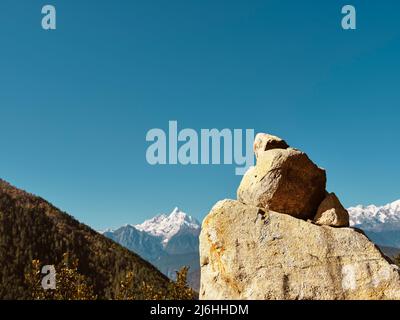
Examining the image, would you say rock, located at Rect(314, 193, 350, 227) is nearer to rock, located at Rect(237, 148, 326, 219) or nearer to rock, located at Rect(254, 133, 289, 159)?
rock, located at Rect(237, 148, 326, 219)

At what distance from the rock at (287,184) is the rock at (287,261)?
1.22 metres

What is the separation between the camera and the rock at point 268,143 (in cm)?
2581

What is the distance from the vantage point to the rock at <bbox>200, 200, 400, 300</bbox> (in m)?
19.7

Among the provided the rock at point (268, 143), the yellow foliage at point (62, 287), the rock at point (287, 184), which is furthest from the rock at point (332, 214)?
the yellow foliage at point (62, 287)

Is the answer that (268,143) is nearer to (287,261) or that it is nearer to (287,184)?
(287,184)

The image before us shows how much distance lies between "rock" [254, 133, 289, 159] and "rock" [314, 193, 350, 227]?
4.05 metres

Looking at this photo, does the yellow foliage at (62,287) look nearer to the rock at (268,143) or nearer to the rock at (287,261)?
the rock at (287,261)

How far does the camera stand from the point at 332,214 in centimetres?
2256

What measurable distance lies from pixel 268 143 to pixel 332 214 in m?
5.53

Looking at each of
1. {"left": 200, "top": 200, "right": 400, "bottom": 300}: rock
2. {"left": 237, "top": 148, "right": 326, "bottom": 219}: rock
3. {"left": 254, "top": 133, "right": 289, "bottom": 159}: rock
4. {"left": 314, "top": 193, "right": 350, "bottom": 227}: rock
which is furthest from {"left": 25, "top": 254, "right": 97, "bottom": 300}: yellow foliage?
{"left": 314, "top": 193, "right": 350, "bottom": 227}: rock
